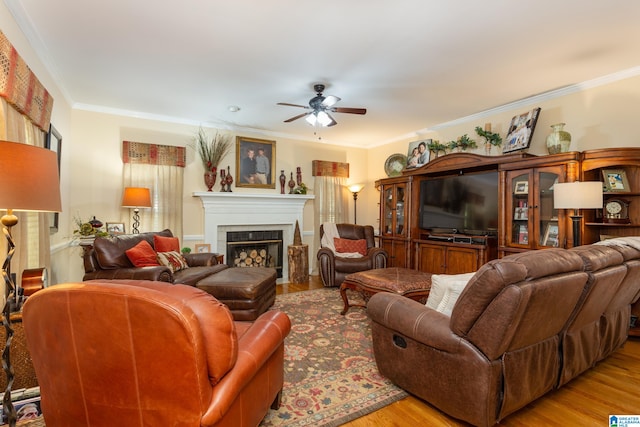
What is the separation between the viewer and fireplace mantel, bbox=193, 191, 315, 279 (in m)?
4.85

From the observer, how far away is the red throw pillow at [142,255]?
3141 millimetres

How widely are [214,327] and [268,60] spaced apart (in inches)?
101

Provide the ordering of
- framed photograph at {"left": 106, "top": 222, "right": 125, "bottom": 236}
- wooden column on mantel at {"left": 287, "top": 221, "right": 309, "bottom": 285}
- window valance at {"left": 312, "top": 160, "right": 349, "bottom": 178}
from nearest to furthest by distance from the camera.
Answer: framed photograph at {"left": 106, "top": 222, "right": 125, "bottom": 236} → wooden column on mantel at {"left": 287, "top": 221, "right": 309, "bottom": 285} → window valance at {"left": 312, "top": 160, "right": 349, "bottom": 178}

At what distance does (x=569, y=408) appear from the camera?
6.03ft

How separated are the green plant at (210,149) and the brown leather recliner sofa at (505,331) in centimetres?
368

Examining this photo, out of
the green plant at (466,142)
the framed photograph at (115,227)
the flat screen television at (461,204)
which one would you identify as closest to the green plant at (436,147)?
the green plant at (466,142)

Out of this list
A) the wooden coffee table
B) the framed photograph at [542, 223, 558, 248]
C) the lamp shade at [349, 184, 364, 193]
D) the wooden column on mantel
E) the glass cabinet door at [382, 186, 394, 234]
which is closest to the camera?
the wooden coffee table

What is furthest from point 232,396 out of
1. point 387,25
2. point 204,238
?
point 204,238

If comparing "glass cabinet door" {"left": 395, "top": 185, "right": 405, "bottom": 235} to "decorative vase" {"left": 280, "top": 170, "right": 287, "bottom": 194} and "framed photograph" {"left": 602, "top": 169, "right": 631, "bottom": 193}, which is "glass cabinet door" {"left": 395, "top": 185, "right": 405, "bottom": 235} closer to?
"decorative vase" {"left": 280, "top": 170, "right": 287, "bottom": 194}

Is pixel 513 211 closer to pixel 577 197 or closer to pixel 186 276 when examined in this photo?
pixel 577 197

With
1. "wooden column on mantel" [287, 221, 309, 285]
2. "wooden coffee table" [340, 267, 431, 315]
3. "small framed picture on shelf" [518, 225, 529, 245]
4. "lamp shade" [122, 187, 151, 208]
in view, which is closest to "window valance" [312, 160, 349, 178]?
"wooden column on mantel" [287, 221, 309, 285]

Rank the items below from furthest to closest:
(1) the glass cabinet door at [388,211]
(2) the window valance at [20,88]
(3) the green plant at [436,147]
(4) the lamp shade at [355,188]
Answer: (4) the lamp shade at [355,188] → (1) the glass cabinet door at [388,211] → (3) the green plant at [436,147] → (2) the window valance at [20,88]

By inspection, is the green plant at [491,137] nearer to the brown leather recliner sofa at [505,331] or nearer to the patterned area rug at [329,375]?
the brown leather recliner sofa at [505,331]

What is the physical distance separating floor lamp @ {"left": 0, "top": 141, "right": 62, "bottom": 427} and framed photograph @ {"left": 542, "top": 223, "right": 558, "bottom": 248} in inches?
165
